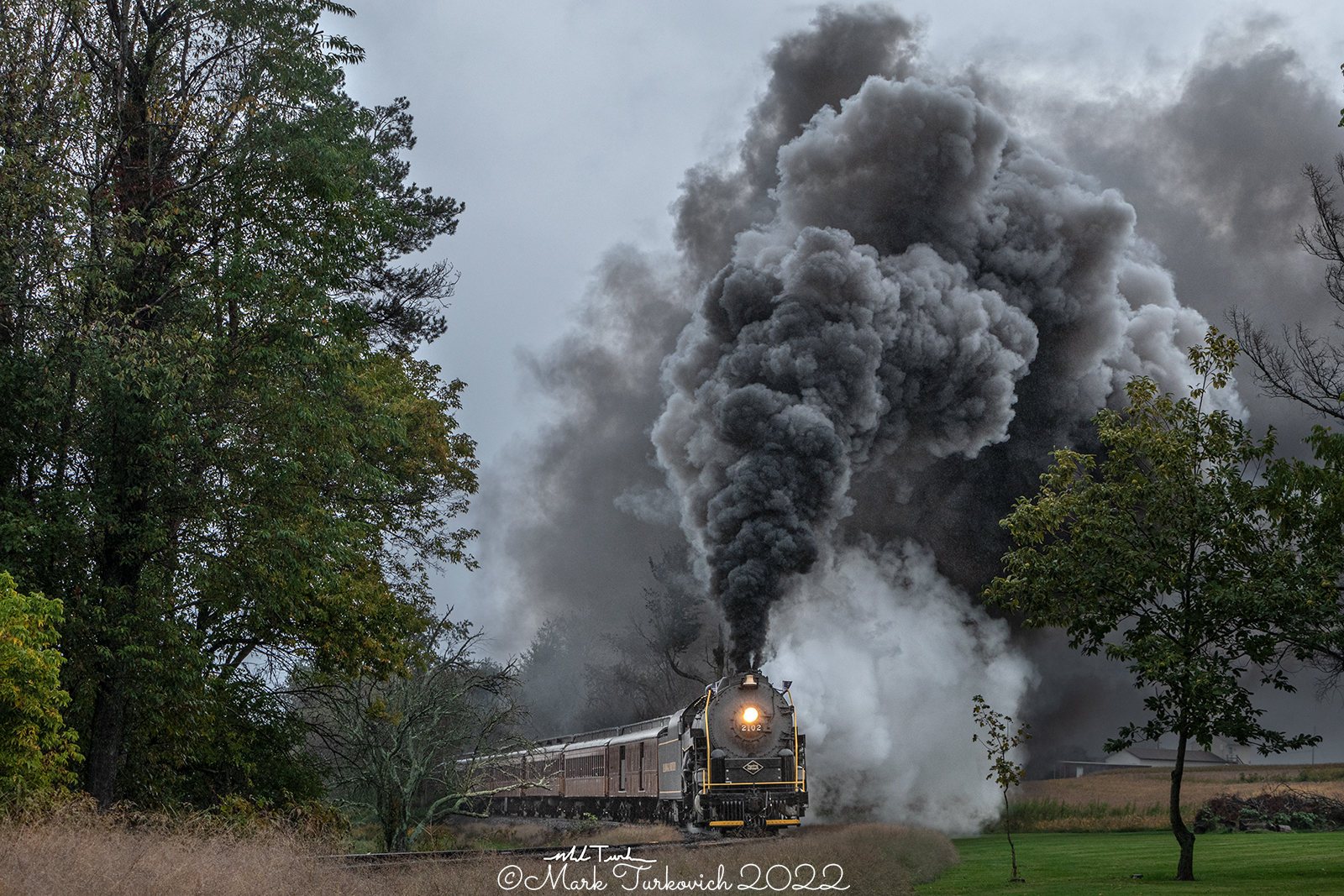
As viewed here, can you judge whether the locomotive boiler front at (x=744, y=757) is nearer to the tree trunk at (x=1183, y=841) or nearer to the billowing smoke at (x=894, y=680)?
the tree trunk at (x=1183, y=841)

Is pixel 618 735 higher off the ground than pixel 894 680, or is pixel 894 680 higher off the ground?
pixel 894 680

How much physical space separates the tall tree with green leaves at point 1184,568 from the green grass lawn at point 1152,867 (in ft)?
3.04

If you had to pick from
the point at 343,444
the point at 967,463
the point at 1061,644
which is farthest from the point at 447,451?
the point at 1061,644

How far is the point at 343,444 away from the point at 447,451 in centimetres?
686

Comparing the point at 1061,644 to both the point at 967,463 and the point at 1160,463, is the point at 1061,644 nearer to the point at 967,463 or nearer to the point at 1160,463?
the point at 967,463

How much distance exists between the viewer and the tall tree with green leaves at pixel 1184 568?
45.3 ft

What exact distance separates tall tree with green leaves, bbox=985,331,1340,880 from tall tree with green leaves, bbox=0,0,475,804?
10.6 metres

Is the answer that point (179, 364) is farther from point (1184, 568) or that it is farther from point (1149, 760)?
point (1149, 760)

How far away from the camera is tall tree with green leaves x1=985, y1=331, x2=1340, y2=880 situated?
544 inches

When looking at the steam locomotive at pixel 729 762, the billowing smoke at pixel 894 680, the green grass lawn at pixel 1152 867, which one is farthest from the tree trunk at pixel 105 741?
the billowing smoke at pixel 894 680

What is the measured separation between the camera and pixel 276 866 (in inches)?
383

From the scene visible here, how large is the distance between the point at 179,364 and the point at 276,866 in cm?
667

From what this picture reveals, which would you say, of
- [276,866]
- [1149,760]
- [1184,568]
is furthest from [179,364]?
[1149,760]

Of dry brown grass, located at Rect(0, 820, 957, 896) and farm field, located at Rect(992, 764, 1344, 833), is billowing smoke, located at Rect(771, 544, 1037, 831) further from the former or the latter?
dry brown grass, located at Rect(0, 820, 957, 896)
